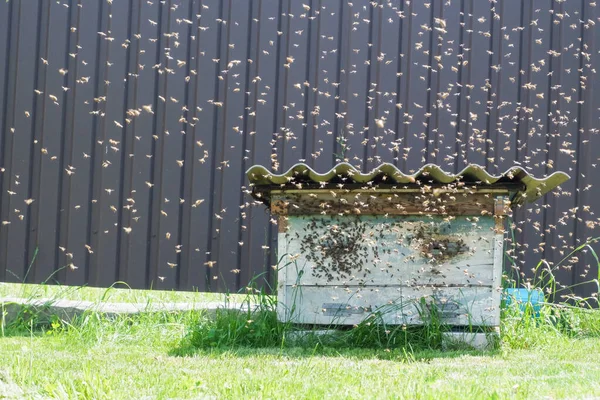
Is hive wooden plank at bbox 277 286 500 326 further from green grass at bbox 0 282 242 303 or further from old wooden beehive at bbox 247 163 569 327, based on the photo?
green grass at bbox 0 282 242 303

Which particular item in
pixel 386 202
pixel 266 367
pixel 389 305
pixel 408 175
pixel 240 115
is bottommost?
pixel 266 367

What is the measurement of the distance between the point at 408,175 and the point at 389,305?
0.71 metres

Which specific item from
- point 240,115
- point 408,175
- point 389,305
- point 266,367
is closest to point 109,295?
point 240,115

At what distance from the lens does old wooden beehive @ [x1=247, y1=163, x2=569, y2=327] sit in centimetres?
401

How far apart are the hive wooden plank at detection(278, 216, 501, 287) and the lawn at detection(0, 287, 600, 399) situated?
15.5 inches

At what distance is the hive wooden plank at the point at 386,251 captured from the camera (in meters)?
4.03

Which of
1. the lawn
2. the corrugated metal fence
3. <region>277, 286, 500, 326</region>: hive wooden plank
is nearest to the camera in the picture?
the lawn

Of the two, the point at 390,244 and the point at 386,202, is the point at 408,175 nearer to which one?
the point at 386,202

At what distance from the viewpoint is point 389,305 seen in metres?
4.04

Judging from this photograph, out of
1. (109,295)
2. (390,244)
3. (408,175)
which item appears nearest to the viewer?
(408,175)

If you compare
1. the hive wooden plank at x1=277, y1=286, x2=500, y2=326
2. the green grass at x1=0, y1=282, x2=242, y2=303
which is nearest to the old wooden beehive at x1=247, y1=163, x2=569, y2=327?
the hive wooden plank at x1=277, y1=286, x2=500, y2=326

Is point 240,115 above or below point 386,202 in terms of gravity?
above

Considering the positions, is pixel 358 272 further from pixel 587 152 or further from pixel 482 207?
pixel 587 152

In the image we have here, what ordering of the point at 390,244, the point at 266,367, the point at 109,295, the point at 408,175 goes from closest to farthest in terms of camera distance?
the point at 266,367 < the point at 408,175 < the point at 390,244 < the point at 109,295
